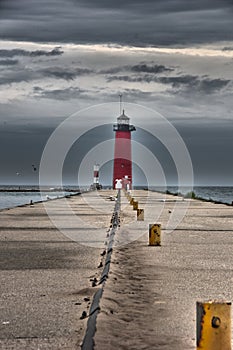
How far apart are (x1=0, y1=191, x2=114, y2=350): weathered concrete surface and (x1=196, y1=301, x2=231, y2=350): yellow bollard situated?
133 centimetres

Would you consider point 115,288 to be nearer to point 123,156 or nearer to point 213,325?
point 213,325

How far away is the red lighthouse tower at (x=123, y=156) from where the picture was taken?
91056 millimetres

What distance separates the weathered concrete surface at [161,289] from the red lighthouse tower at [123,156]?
231 feet

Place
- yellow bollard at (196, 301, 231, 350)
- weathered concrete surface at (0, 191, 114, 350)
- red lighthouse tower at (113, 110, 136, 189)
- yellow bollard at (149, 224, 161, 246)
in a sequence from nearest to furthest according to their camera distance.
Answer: yellow bollard at (196, 301, 231, 350) < weathered concrete surface at (0, 191, 114, 350) < yellow bollard at (149, 224, 161, 246) < red lighthouse tower at (113, 110, 136, 189)

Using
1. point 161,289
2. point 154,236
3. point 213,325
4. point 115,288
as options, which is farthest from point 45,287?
point 154,236

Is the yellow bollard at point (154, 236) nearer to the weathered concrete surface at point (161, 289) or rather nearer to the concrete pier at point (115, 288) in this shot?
the concrete pier at point (115, 288)

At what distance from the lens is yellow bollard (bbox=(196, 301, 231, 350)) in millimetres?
6267

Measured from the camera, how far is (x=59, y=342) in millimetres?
7445

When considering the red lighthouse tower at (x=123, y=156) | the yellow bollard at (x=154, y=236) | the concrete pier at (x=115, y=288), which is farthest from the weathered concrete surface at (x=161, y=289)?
the red lighthouse tower at (x=123, y=156)

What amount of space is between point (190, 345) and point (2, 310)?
9.26 ft

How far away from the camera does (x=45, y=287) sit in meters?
11.2

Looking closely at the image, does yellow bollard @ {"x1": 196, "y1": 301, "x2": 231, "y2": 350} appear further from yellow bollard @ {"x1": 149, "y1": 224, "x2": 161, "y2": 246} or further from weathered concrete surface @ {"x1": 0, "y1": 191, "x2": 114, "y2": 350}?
yellow bollard @ {"x1": 149, "y1": 224, "x2": 161, "y2": 246}

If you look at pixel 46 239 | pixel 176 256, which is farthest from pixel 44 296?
pixel 46 239

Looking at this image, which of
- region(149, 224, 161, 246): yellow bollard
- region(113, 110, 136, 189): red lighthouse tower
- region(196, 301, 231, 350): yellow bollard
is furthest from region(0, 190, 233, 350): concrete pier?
region(113, 110, 136, 189): red lighthouse tower
